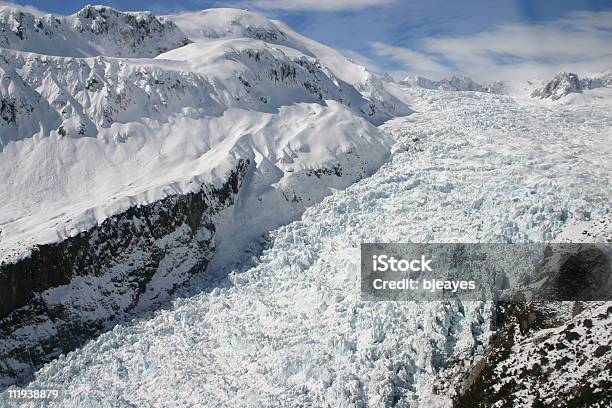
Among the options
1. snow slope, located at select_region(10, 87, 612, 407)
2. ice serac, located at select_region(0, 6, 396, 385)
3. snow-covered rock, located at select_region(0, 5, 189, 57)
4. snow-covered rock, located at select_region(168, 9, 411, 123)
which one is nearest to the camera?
snow slope, located at select_region(10, 87, 612, 407)

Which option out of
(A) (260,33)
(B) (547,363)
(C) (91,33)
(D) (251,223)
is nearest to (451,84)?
(A) (260,33)

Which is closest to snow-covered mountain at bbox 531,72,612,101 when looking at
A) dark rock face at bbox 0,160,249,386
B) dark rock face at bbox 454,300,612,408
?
dark rock face at bbox 0,160,249,386

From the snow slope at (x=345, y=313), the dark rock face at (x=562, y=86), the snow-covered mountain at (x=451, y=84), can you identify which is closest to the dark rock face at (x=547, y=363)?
the snow slope at (x=345, y=313)

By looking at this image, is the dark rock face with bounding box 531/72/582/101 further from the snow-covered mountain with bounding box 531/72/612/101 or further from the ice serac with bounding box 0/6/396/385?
the ice serac with bounding box 0/6/396/385

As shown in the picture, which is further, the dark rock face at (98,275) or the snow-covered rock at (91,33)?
the snow-covered rock at (91,33)

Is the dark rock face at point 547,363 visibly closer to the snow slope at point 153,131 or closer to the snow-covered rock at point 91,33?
the snow slope at point 153,131

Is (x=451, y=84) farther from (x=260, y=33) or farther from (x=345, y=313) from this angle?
(x=345, y=313)
